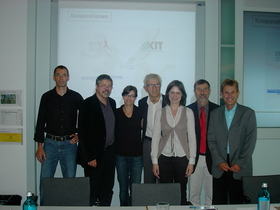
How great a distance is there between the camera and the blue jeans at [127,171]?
2.93 m

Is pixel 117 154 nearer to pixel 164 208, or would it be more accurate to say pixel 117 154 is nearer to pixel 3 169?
pixel 164 208

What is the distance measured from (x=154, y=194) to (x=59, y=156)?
1.48 metres

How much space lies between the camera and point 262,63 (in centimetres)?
357

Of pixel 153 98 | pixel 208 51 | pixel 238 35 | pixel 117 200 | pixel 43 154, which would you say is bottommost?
pixel 117 200

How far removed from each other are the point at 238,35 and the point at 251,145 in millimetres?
1648

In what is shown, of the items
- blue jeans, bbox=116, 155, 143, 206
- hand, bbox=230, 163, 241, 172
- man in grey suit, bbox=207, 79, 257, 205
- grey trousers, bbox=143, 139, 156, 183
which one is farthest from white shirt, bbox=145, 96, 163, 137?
hand, bbox=230, 163, 241, 172

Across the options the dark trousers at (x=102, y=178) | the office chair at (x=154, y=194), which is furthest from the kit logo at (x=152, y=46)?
the office chair at (x=154, y=194)

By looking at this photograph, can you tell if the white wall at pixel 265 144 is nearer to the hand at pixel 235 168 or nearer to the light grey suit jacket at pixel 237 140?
the light grey suit jacket at pixel 237 140

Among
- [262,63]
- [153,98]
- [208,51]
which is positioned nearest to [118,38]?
[153,98]

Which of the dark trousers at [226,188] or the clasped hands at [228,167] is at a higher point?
the clasped hands at [228,167]

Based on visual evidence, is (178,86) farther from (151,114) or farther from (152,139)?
(152,139)

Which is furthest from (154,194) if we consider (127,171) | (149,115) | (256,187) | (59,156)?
(59,156)

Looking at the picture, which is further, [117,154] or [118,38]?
[118,38]

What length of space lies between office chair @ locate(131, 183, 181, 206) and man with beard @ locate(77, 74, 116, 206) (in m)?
0.95
